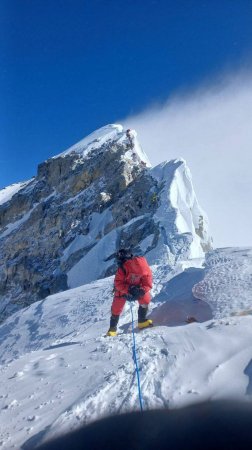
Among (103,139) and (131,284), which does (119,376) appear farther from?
(103,139)

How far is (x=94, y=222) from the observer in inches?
1551

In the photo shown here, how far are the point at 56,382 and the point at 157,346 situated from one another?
4.19ft

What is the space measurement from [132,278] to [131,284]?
0.11m

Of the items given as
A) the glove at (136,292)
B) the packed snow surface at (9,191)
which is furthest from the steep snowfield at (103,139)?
the glove at (136,292)

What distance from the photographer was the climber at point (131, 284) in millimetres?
6973

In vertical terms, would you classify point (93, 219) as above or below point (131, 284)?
above

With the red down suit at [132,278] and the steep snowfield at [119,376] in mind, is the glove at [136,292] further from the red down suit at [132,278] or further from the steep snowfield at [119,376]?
the steep snowfield at [119,376]

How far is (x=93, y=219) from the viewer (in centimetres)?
3988

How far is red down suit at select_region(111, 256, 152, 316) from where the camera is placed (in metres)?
7.03

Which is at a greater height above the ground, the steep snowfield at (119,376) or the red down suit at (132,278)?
the red down suit at (132,278)

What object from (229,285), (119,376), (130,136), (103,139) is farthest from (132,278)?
(103,139)

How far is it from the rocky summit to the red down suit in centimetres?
1771

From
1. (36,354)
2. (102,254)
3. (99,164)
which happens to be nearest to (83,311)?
(36,354)

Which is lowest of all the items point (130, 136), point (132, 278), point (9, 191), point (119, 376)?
point (119, 376)
